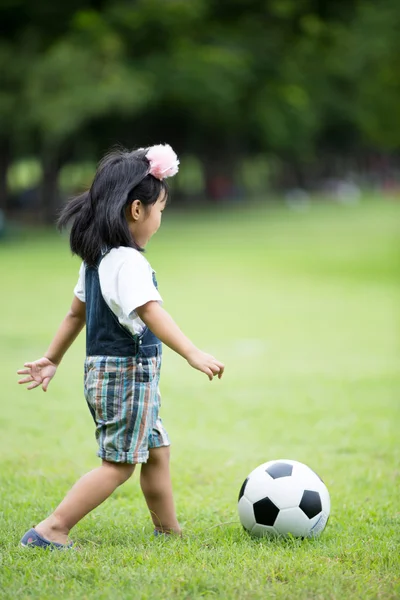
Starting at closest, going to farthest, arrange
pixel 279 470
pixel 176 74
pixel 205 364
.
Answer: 1. pixel 205 364
2. pixel 279 470
3. pixel 176 74

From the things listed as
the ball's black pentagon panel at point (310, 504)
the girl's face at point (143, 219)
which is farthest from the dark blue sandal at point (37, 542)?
the girl's face at point (143, 219)

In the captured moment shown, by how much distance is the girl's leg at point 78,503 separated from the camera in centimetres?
341

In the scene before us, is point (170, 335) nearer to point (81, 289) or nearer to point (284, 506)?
point (81, 289)

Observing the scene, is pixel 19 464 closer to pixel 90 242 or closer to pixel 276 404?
pixel 90 242

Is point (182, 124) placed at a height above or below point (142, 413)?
above

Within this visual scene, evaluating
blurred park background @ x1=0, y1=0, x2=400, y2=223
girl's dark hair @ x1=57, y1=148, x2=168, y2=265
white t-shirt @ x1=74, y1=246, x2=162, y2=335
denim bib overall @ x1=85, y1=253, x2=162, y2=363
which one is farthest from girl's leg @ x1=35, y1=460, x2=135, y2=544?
blurred park background @ x1=0, y1=0, x2=400, y2=223

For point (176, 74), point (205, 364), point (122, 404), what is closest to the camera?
point (205, 364)

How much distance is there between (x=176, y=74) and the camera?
3077 cm

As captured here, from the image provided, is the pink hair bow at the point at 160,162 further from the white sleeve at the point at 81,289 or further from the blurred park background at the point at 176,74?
the blurred park background at the point at 176,74

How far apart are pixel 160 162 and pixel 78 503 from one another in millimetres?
1358

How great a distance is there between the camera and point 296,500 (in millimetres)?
3629

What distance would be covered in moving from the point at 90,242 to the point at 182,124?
34.8 meters

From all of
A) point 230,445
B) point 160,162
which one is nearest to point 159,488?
point 160,162

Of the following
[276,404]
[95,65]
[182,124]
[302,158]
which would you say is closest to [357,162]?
[302,158]
